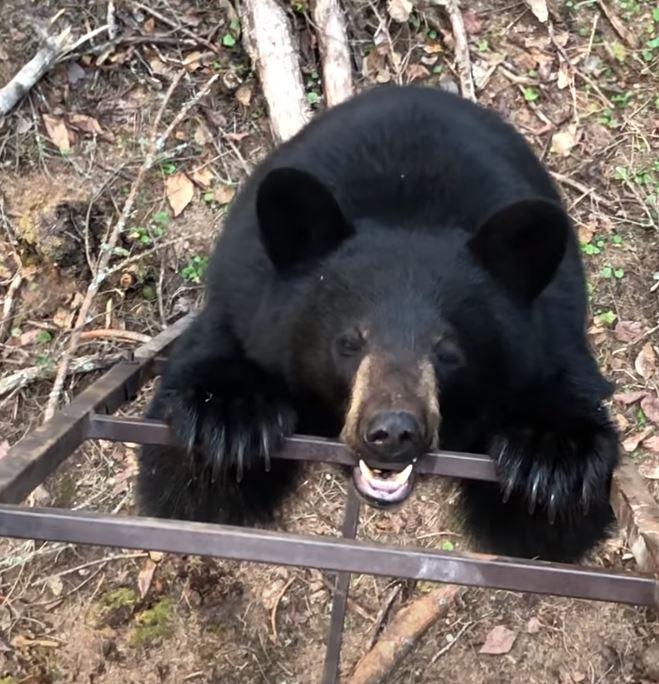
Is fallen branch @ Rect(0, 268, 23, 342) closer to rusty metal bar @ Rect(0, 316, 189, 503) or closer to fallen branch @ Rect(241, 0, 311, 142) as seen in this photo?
fallen branch @ Rect(241, 0, 311, 142)

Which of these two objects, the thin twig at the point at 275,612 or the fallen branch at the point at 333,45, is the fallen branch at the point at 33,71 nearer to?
the fallen branch at the point at 333,45

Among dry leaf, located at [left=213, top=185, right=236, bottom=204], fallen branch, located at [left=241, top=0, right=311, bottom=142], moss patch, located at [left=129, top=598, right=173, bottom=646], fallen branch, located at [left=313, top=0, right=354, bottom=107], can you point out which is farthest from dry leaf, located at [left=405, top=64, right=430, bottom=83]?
moss patch, located at [left=129, top=598, right=173, bottom=646]

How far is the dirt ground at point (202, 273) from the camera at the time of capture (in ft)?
13.7

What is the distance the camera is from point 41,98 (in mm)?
4617

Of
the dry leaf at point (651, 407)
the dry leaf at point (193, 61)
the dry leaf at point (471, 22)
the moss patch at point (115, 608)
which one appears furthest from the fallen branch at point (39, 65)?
the dry leaf at point (651, 407)

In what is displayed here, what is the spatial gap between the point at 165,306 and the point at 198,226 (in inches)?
15.8

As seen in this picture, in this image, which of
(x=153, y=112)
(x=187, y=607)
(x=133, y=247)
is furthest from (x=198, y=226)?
(x=187, y=607)

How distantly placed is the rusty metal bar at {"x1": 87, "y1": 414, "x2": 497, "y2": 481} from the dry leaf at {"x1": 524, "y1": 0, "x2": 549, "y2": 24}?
3356mm

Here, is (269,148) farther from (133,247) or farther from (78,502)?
(78,502)

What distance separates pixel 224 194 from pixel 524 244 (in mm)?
2432

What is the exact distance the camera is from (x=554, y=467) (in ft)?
7.70

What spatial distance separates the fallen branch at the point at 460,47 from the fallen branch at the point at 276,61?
2.54 feet

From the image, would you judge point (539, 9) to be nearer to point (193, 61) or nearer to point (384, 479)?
point (193, 61)

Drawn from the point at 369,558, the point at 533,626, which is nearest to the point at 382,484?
the point at 369,558
